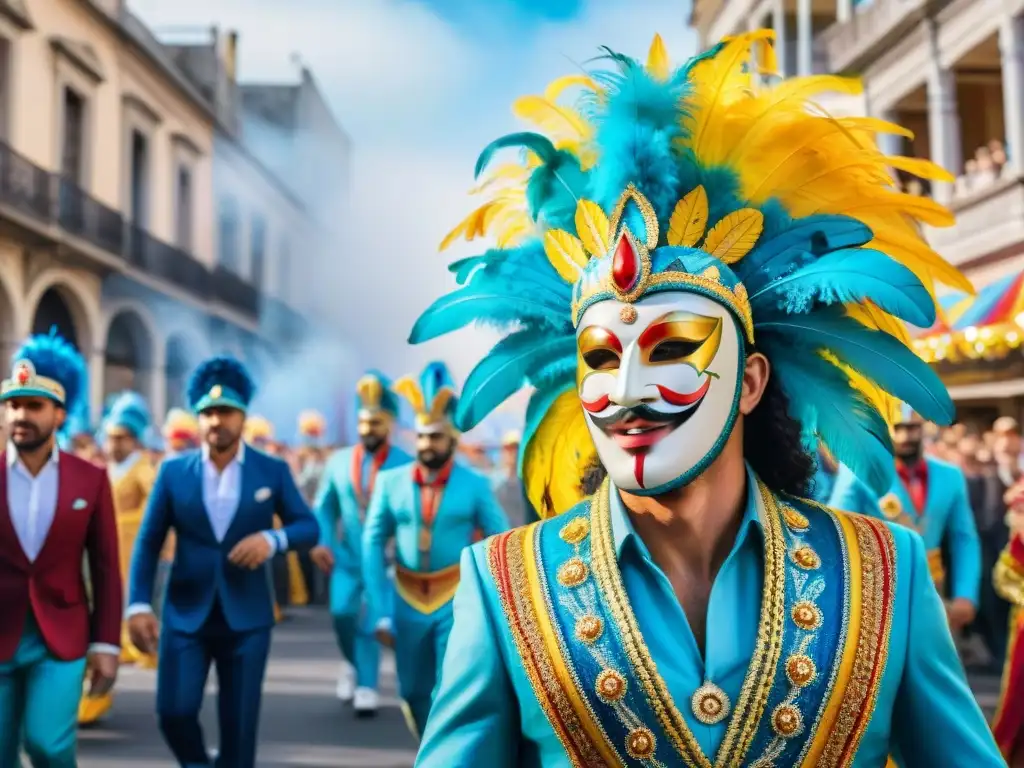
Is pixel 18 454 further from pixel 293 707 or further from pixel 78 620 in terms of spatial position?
pixel 293 707

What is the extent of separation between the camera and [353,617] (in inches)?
325

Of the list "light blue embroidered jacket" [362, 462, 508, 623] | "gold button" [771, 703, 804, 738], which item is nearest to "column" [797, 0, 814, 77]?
"light blue embroidered jacket" [362, 462, 508, 623]

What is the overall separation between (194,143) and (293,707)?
2308cm

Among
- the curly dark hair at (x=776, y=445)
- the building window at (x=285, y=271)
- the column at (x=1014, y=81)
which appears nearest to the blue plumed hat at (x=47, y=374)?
the curly dark hair at (x=776, y=445)

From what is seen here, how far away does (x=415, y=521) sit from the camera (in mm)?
6801

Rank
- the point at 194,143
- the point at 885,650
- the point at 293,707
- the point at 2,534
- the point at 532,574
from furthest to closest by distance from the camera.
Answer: the point at 194,143 < the point at 293,707 < the point at 2,534 < the point at 532,574 < the point at 885,650

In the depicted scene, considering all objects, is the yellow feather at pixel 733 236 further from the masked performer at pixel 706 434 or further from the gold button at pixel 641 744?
the gold button at pixel 641 744

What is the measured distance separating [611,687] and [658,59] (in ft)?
4.39

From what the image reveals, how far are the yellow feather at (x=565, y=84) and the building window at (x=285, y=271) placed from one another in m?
38.1

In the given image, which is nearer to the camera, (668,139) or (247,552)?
(668,139)

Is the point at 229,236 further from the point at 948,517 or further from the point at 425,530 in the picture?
the point at 948,517

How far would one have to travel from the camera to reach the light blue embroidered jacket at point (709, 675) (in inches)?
80.7

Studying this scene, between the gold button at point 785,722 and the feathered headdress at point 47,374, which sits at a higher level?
the feathered headdress at point 47,374

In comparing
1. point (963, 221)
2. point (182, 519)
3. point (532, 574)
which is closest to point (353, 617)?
point (182, 519)
